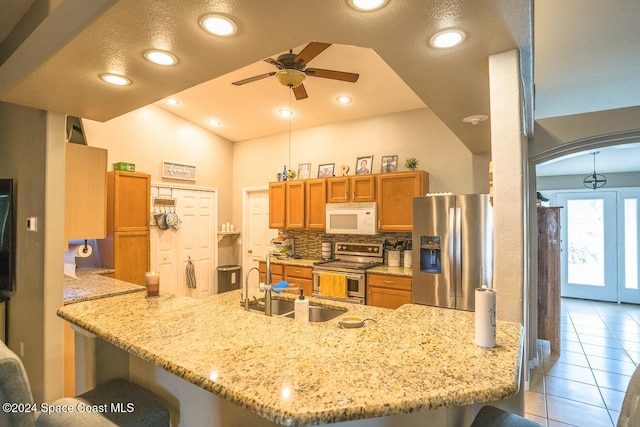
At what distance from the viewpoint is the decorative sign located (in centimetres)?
530

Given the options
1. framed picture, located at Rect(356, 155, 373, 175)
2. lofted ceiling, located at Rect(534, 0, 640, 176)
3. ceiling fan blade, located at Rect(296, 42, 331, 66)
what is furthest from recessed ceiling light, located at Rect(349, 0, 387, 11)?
framed picture, located at Rect(356, 155, 373, 175)

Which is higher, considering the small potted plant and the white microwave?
the small potted plant

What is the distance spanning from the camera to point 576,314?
5520 mm

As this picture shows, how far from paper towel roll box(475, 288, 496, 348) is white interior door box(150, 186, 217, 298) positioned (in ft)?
16.3

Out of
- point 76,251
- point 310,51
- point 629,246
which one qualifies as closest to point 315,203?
point 310,51

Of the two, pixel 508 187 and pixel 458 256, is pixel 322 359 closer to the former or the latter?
pixel 508 187

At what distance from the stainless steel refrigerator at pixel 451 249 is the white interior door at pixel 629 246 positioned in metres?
4.91

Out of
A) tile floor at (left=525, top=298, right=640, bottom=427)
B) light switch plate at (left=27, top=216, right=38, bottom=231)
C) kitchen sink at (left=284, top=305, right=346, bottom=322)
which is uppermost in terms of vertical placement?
light switch plate at (left=27, top=216, right=38, bottom=231)

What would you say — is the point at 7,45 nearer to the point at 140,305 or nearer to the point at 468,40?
the point at 140,305

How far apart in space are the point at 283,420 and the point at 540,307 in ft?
14.0

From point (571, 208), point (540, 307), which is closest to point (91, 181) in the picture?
point (540, 307)

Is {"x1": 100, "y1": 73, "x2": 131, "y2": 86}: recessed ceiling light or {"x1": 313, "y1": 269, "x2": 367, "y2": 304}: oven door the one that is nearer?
{"x1": 100, "y1": 73, "x2": 131, "y2": 86}: recessed ceiling light

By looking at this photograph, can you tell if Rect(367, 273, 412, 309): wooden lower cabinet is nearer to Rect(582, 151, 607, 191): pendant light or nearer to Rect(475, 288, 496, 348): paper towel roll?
Rect(475, 288, 496, 348): paper towel roll

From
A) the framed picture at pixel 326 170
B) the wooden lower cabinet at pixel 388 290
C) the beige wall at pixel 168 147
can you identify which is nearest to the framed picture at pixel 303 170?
the framed picture at pixel 326 170
